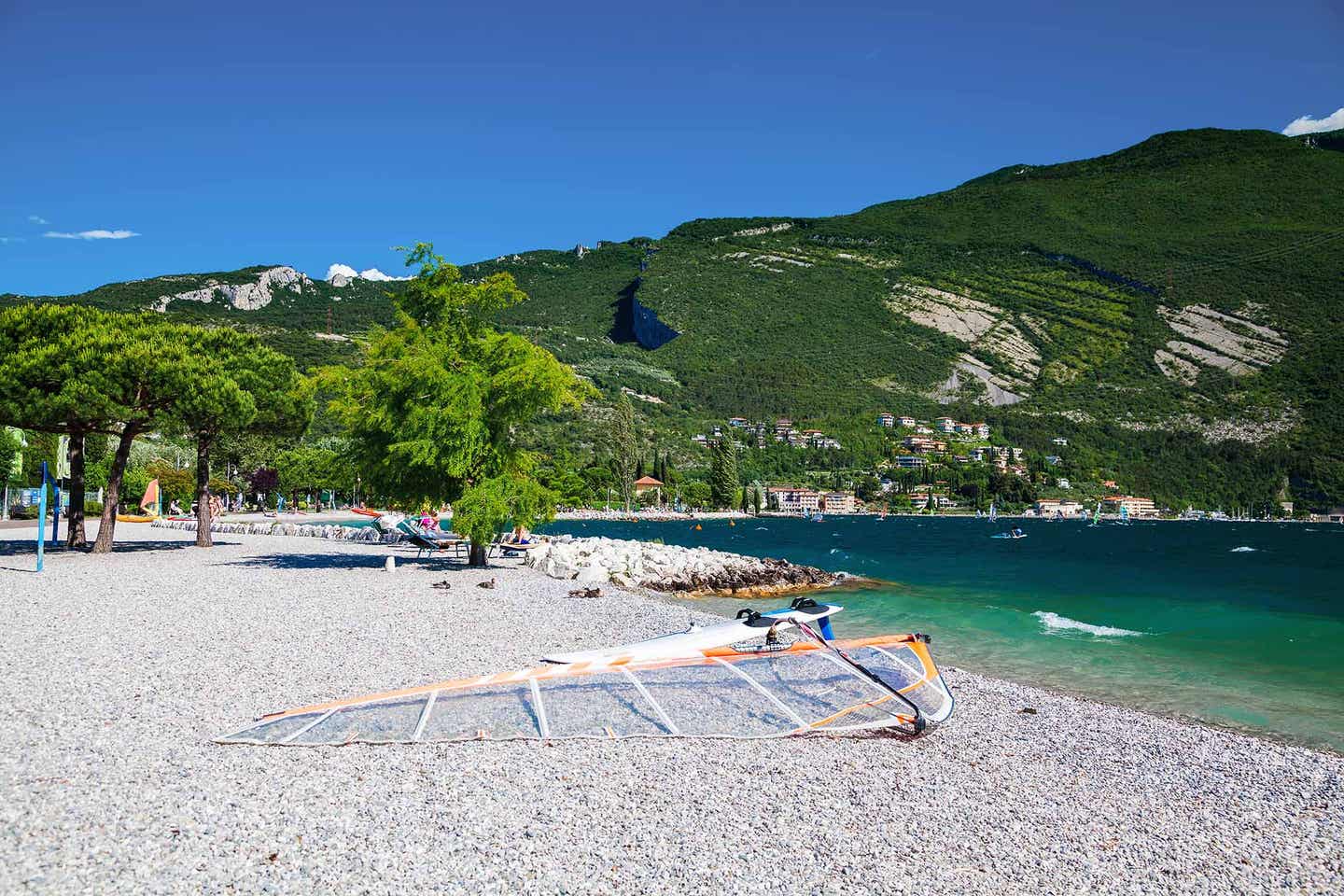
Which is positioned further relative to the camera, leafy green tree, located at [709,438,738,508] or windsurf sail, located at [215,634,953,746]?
leafy green tree, located at [709,438,738,508]

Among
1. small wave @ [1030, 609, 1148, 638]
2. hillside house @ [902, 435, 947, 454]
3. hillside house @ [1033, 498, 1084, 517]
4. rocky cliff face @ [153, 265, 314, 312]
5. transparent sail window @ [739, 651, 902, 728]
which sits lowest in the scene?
Answer: hillside house @ [1033, 498, 1084, 517]

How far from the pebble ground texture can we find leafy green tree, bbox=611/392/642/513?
106397mm

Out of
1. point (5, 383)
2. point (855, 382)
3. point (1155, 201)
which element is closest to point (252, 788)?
point (5, 383)

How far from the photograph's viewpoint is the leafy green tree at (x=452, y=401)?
21.3 meters

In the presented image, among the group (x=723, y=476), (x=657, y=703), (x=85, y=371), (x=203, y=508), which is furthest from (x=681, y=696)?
(x=723, y=476)

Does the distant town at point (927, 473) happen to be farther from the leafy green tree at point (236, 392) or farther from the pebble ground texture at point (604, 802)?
the pebble ground texture at point (604, 802)

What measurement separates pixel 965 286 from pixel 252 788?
212 m

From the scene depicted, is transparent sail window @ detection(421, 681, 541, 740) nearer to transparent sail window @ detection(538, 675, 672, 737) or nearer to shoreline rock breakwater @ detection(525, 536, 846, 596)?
transparent sail window @ detection(538, 675, 672, 737)

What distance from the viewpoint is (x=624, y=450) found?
121m

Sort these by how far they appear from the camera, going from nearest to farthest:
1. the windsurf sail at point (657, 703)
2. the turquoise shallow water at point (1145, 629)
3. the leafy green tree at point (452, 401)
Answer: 1. the windsurf sail at point (657, 703)
2. the turquoise shallow water at point (1145, 629)
3. the leafy green tree at point (452, 401)

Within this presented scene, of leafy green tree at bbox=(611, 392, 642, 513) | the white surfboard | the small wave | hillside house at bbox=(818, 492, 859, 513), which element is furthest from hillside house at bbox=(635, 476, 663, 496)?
the white surfboard

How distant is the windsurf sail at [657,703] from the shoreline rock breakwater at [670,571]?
1461 cm

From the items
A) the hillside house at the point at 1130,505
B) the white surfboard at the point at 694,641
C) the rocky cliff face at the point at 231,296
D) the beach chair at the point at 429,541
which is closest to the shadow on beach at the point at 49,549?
the beach chair at the point at 429,541

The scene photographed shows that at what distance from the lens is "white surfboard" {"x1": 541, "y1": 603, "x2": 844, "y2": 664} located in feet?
28.9
